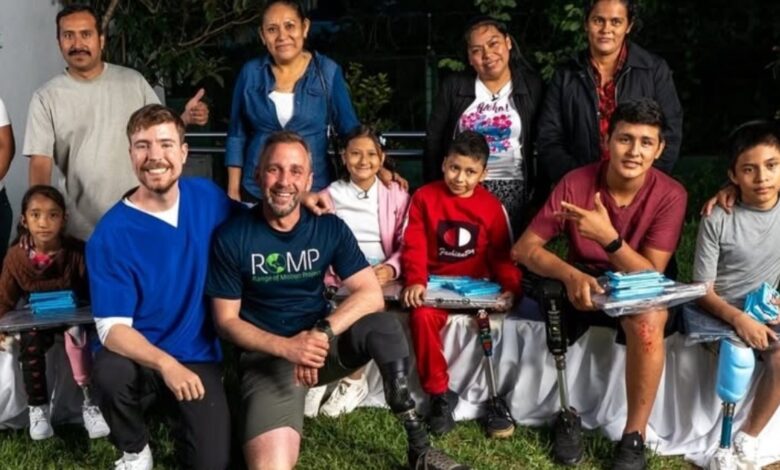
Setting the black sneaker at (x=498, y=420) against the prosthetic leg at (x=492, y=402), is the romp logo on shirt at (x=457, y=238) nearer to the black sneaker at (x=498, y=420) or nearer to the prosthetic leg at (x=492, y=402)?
the prosthetic leg at (x=492, y=402)

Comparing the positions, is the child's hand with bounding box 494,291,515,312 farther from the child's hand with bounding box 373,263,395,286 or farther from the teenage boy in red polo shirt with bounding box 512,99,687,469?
the child's hand with bounding box 373,263,395,286

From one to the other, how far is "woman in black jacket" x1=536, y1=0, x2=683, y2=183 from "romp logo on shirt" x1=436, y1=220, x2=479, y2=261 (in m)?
0.41

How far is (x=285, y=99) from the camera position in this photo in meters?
4.14

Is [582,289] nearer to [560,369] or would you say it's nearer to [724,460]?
[560,369]

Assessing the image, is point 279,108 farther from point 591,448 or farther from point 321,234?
point 591,448

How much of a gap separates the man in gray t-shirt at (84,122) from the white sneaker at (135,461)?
1145mm

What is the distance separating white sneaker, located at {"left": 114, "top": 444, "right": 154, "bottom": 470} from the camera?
132 inches

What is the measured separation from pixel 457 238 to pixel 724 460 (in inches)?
51.5

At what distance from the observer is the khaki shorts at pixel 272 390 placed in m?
3.25

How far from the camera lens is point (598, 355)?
12.2 ft

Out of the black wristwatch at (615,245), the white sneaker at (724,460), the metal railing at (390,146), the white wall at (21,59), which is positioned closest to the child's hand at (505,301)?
the black wristwatch at (615,245)

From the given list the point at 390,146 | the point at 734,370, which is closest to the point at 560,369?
the point at 734,370

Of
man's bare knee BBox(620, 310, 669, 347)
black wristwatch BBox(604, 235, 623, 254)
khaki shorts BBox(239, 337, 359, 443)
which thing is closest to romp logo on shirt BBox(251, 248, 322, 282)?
khaki shorts BBox(239, 337, 359, 443)

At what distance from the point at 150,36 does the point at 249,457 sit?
4.07m
